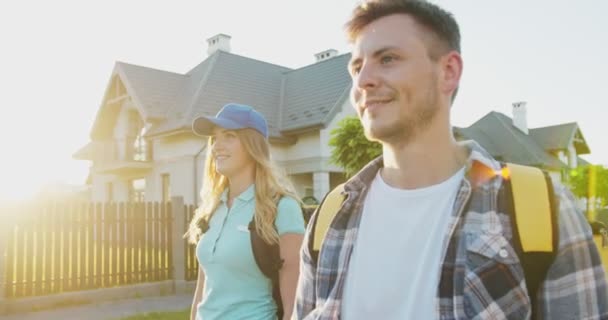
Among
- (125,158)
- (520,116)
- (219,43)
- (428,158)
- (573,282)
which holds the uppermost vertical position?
(219,43)

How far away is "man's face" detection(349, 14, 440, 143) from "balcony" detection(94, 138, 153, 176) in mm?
22234

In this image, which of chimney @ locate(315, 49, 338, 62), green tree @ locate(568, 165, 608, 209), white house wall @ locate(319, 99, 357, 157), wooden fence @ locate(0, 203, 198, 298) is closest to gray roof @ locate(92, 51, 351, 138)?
white house wall @ locate(319, 99, 357, 157)

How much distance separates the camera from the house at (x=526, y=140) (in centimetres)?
3406

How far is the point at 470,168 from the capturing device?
168 centimetres

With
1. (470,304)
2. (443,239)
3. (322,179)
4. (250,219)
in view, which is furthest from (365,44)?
(322,179)

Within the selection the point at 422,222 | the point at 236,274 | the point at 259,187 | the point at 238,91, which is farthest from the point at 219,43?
the point at 422,222

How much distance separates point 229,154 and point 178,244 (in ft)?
24.9

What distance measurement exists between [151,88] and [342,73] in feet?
27.3

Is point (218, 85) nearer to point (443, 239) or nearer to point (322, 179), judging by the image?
point (322, 179)

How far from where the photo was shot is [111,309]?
8.59 metres

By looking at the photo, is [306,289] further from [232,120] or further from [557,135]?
[557,135]

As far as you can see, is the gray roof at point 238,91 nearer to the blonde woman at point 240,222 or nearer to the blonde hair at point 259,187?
the blonde hair at point 259,187

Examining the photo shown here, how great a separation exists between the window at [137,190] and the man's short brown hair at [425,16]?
23495 mm

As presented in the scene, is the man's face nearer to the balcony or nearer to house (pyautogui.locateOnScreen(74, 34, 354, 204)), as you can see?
house (pyautogui.locateOnScreen(74, 34, 354, 204))
